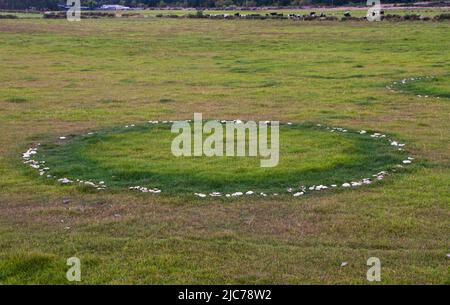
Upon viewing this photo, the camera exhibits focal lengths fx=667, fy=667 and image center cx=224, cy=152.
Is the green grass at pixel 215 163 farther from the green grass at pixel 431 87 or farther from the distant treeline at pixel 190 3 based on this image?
the distant treeline at pixel 190 3

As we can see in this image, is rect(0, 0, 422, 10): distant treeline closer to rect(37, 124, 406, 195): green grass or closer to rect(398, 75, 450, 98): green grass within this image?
rect(398, 75, 450, 98): green grass

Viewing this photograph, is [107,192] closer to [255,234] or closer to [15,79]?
[255,234]

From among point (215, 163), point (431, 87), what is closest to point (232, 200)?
point (215, 163)

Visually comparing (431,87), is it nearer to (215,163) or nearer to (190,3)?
(215,163)

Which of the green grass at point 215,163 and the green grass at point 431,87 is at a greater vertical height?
the green grass at point 431,87

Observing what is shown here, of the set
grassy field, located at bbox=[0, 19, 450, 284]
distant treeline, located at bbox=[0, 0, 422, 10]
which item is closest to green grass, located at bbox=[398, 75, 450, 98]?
grassy field, located at bbox=[0, 19, 450, 284]

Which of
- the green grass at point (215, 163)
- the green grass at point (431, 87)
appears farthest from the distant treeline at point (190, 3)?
the green grass at point (215, 163)

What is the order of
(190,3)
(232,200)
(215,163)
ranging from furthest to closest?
(190,3) < (215,163) < (232,200)
